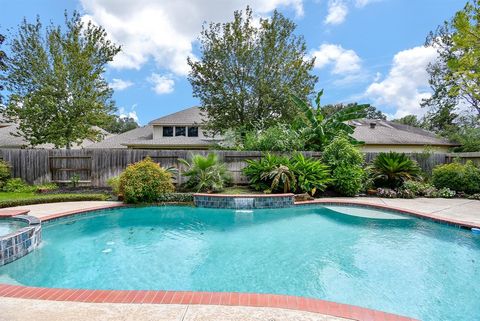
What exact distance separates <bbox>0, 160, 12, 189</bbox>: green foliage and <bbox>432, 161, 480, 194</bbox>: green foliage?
1965 cm

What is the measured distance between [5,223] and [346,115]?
48.8 feet

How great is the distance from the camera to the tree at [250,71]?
1922 centimetres

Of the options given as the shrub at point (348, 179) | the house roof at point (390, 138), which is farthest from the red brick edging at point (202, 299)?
the house roof at point (390, 138)

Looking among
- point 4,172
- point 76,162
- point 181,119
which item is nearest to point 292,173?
point 76,162

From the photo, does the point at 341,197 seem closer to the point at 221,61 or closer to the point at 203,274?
the point at 203,274

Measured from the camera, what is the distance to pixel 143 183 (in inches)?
407

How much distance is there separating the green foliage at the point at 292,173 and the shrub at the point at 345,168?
437mm

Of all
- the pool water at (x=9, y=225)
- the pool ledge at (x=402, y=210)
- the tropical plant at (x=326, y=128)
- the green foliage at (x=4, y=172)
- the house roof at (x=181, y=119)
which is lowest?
the pool ledge at (x=402, y=210)

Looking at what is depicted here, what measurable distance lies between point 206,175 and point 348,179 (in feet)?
20.3

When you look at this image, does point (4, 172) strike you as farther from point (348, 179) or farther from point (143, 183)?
point (348, 179)

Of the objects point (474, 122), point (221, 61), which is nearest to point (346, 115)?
point (221, 61)

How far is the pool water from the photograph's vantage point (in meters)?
5.98

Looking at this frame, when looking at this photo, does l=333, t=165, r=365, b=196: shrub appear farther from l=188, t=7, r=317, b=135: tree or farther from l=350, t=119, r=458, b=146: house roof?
l=350, t=119, r=458, b=146: house roof

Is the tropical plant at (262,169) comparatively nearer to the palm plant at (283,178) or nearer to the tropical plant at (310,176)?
the palm plant at (283,178)
